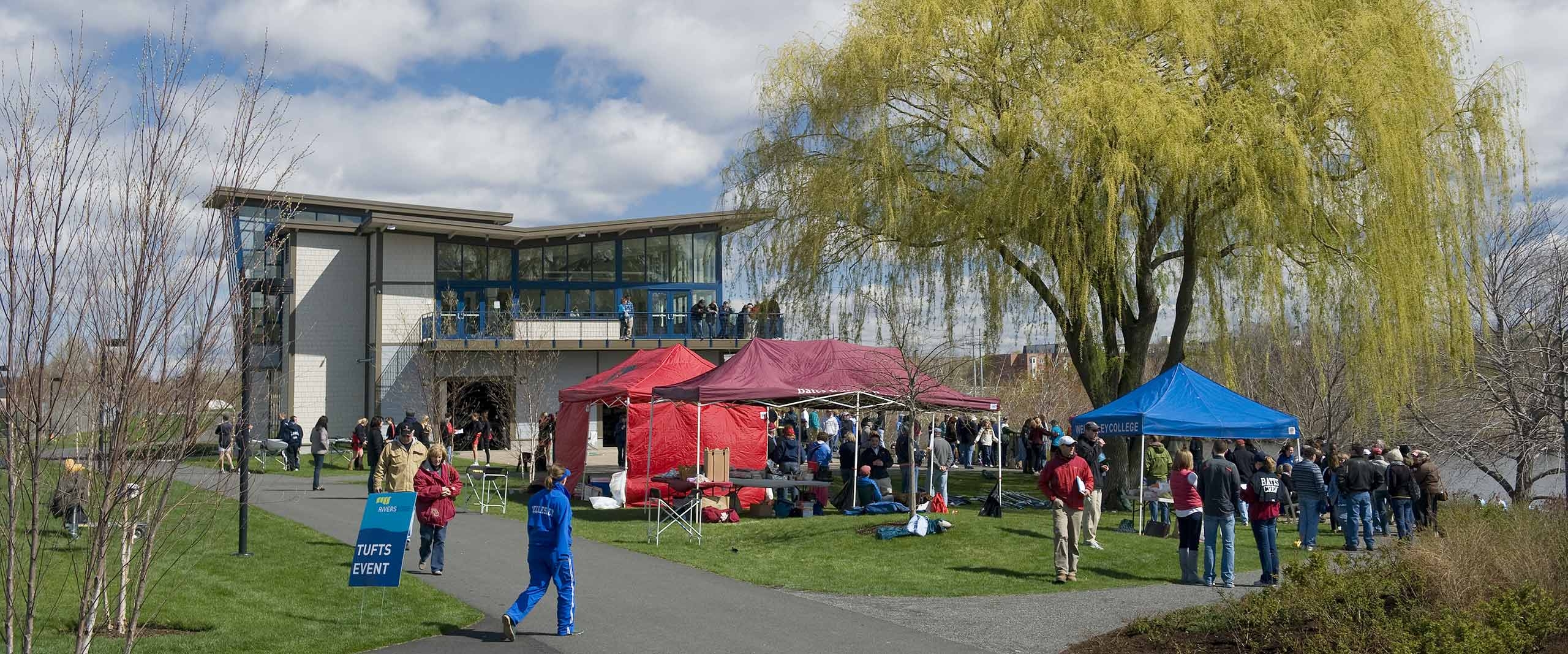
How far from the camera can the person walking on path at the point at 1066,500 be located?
1365 cm

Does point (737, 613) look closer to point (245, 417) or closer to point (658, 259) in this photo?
point (245, 417)

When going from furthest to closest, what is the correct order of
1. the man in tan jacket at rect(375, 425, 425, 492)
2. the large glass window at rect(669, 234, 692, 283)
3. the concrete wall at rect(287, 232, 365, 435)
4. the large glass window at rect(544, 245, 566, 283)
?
the large glass window at rect(669, 234, 692, 283) < the large glass window at rect(544, 245, 566, 283) < the concrete wall at rect(287, 232, 365, 435) < the man in tan jacket at rect(375, 425, 425, 492)

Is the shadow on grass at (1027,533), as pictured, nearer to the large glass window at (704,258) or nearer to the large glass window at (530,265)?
the large glass window at (704,258)

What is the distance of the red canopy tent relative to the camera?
24.2 m

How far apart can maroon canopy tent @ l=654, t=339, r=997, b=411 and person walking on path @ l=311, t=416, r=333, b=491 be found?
8.91m

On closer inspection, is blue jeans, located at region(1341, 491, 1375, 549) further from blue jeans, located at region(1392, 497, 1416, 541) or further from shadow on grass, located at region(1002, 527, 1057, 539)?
shadow on grass, located at region(1002, 527, 1057, 539)

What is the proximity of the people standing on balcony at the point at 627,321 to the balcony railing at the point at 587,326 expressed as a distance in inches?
0.8

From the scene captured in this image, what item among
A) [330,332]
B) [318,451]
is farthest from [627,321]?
[318,451]

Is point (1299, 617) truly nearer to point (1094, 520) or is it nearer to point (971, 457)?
point (1094, 520)

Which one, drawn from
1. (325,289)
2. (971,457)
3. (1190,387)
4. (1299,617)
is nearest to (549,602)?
(1299,617)

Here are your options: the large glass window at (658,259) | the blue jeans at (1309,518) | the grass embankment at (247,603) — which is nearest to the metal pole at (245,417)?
the grass embankment at (247,603)

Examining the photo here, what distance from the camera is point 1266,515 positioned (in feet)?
45.1

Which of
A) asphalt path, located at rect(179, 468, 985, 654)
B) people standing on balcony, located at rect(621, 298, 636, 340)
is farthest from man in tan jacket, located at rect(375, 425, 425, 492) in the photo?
people standing on balcony, located at rect(621, 298, 636, 340)

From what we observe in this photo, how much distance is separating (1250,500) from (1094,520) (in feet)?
10.2
